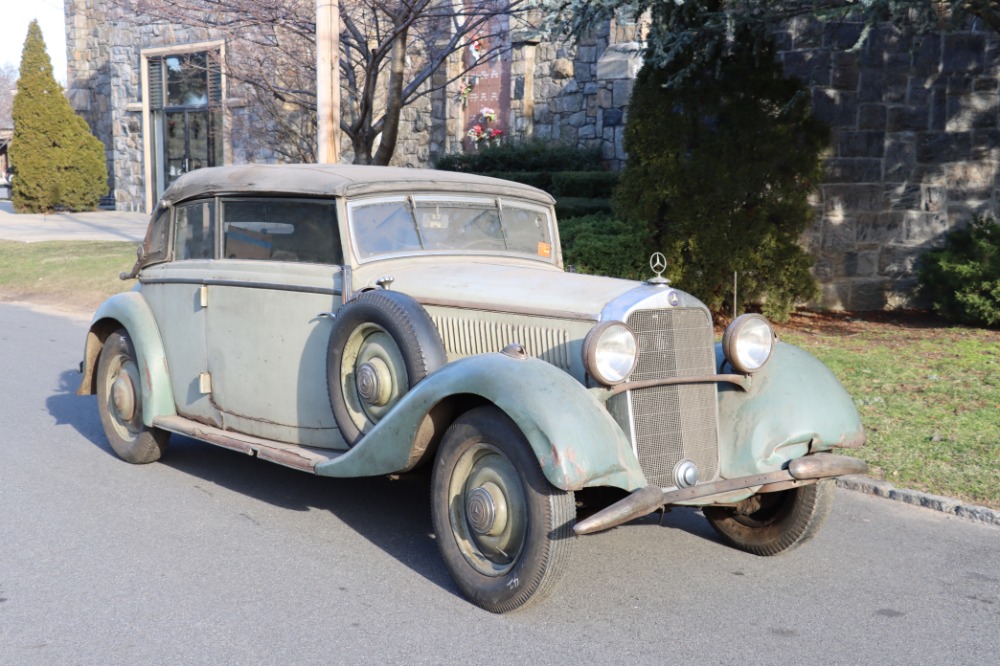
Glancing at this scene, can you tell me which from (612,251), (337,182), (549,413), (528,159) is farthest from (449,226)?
(528,159)

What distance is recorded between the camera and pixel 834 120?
11.7m

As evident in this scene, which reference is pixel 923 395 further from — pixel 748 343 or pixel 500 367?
pixel 500 367

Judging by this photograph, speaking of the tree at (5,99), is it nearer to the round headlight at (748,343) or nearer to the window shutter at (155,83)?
the window shutter at (155,83)

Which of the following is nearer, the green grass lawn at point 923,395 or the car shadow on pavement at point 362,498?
the car shadow on pavement at point 362,498

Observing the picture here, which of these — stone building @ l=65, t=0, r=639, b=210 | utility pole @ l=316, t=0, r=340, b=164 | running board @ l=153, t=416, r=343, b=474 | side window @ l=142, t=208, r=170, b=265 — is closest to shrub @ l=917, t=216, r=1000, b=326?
stone building @ l=65, t=0, r=639, b=210

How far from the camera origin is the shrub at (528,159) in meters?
16.0

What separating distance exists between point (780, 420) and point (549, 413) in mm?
1207

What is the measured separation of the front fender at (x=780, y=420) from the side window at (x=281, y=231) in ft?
6.80

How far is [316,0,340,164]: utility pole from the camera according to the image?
10.4 m

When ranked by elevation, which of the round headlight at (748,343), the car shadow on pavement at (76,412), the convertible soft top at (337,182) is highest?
the convertible soft top at (337,182)

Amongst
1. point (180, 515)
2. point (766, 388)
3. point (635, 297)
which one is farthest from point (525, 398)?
point (180, 515)

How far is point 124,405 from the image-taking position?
6184mm

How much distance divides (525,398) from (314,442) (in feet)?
5.57

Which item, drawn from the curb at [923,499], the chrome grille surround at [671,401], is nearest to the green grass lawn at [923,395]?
the curb at [923,499]
